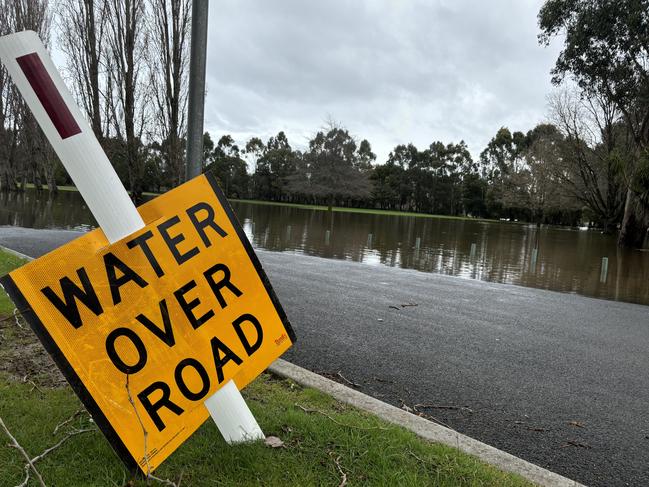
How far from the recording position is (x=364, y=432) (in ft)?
9.46

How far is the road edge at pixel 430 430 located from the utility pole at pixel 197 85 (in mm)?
2028

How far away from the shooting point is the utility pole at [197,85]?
3885 millimetres

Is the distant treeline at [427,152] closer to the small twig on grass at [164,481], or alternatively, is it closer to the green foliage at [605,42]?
the green foliage at [605,42]

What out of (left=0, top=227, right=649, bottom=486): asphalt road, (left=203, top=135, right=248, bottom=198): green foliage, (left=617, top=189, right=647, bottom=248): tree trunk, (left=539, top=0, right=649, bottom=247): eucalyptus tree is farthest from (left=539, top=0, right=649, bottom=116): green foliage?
(left=203, top=135, right=248, bottom=198): green foliage

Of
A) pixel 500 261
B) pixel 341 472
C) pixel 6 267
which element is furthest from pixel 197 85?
pixel 500 261

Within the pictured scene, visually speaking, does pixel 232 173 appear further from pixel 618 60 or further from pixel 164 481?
pixel 164 481

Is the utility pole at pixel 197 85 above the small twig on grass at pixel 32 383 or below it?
above

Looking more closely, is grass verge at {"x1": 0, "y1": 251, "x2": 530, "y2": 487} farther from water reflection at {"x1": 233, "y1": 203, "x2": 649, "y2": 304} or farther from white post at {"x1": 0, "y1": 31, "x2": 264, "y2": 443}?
water reflection at {"x1": 233, "y1": 203, "x2": 649, "y2": 304}

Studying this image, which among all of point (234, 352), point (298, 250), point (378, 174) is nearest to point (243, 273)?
point (234, 352)

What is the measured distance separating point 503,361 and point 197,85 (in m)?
4.12

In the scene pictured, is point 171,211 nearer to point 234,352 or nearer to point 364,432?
Answer: point 234,352

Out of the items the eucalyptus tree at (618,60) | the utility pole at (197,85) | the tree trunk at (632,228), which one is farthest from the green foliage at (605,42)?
the utility pole at (197,85)

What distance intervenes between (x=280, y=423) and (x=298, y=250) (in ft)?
43.0

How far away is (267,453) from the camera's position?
8.39 feet
